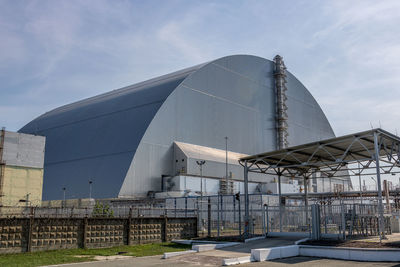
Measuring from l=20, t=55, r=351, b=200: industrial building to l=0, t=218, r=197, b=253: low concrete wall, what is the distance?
2087 cm

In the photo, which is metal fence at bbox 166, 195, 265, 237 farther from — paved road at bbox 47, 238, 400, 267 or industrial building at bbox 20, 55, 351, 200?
industrial building at bbox 20, 55, 351, 200

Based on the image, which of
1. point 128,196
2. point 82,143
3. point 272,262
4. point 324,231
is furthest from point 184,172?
point 272,262

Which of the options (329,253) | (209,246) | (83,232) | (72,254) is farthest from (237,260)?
(83,232)

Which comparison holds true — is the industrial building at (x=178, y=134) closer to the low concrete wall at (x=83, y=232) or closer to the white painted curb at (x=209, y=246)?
the low concrete wall at (x=83, y=232)

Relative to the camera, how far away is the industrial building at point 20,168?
36562 mm

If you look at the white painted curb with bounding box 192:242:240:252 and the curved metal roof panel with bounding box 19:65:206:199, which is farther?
the curved metal roof panel with bounding box 19:65:206:199

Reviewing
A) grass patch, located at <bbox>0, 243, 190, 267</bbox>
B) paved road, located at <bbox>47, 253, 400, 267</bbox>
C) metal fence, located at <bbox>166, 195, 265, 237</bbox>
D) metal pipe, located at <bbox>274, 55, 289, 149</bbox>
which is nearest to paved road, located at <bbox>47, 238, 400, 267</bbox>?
paved road, located at <bbox>47, 253, 400, 267</bbox>

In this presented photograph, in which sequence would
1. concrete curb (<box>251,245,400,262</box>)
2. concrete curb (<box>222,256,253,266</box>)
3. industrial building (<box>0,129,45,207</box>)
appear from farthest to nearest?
industrial building (<box>0,129,45,207</box>)
concrete curb (<box>222,256,253,266</box>)
concrete curb (<box>251,245,400,262</box>)

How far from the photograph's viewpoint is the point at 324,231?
25.6 meters

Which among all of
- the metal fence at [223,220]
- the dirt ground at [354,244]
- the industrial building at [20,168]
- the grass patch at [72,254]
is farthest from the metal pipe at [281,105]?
the dirt ground at [354,244]

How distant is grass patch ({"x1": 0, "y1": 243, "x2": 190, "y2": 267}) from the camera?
19.3m

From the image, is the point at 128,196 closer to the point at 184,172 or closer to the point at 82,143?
the point at 184,172

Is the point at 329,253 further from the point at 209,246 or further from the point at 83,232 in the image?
the point at 83,232

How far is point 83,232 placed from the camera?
1003 inches
